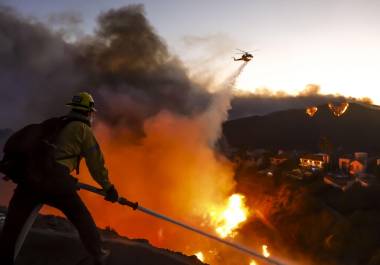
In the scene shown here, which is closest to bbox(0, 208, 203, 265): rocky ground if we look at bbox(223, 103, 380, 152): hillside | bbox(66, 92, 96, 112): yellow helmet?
bbox(66, 92, 96, 112): yellow helmet

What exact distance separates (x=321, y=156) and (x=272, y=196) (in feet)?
80.9

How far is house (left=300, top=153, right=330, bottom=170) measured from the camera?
70.6 metres

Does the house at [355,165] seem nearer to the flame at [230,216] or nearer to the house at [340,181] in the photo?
the house at [340,181]

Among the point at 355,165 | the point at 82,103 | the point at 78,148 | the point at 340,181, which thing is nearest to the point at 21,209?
the point at 78,148

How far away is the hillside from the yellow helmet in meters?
127

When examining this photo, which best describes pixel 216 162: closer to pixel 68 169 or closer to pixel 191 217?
pixel 191 217

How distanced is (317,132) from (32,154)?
168632 millimetres

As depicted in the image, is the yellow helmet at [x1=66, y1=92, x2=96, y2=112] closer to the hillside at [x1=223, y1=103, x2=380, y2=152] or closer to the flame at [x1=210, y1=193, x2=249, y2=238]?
the flame at [x1=210, y1=193, x2=249, y2=238]

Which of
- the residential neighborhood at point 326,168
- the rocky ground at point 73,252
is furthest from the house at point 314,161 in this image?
the rocky ground at point 73,252

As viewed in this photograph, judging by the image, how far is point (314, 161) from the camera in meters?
74.1

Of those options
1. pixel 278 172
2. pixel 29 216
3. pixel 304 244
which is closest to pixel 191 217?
pixel 304 244

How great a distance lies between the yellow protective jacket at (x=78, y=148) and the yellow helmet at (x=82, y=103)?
16 centimetres

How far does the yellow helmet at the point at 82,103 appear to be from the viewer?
5032mm

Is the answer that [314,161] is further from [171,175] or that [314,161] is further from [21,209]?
[21,209]
